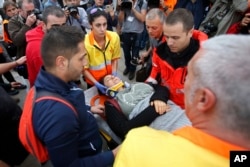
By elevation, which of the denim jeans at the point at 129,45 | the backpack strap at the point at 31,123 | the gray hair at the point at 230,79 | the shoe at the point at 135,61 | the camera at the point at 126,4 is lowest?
the shoe at the point at 135,61

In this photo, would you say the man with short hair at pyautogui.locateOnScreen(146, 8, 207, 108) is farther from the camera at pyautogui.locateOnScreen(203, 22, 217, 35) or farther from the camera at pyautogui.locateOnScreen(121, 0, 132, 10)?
the camera at pyautogui.locateOnScreen(121, 0, 132, 10)

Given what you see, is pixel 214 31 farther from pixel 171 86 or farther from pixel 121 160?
pixel 121 160

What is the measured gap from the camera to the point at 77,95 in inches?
58.9

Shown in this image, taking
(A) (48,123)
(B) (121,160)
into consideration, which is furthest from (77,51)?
(B) (121,160)

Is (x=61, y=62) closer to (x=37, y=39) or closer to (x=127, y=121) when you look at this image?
(x=127, y=121)

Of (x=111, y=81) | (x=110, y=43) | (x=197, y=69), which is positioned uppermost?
(x=197, y=69)

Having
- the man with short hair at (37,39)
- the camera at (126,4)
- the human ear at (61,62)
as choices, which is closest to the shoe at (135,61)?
the camera at (126,4)

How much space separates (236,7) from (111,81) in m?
1.81

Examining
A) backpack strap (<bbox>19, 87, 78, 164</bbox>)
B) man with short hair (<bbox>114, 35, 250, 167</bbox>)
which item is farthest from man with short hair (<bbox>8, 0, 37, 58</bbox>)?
man with short hair (<bbox>114, 35, 250, 167</bbox>)

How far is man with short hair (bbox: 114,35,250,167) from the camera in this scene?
2.19 feet

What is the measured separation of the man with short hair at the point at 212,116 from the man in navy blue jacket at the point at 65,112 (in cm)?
59

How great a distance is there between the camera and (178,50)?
219 centimetres

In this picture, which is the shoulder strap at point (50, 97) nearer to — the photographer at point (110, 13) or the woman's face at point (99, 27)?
the woman's face at point (99, 27)

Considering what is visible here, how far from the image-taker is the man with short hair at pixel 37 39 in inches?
97.3
